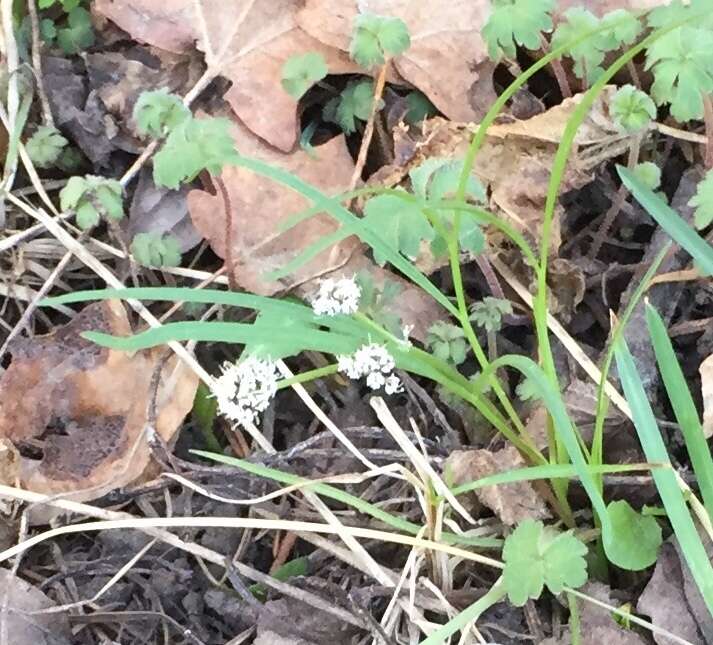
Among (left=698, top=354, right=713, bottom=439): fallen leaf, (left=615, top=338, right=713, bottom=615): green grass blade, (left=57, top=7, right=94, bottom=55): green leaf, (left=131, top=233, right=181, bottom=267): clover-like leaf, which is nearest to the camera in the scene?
(left=615, top=338, right=713, bottom=615): green grass blade

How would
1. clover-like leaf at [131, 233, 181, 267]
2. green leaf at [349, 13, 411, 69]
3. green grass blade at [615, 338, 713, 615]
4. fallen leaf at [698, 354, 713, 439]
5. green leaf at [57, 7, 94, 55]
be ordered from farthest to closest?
green leaf at [57, 7, 94, 55]
clover-like leaf at [131, 233, 181, 267]
green leaf at [349, 13, 411, 69]
fallen leaf at [698, 354, 713, 439]
green grass blade at [615, 338, 713, 615]

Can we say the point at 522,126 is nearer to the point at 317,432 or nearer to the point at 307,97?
the point at 307,97

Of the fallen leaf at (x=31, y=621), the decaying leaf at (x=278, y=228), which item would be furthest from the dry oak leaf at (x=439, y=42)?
the fallen leaf at (x=31, y=621)

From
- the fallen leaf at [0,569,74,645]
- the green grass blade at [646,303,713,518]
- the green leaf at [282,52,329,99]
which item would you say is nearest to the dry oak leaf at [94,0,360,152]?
the green leaf at [282,52,329,99]

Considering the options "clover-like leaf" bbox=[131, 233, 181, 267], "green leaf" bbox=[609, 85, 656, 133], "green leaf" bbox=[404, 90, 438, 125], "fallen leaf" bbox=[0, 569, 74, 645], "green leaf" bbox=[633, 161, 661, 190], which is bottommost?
"fallen leaf" bbox=[0, 569, 74, 645]

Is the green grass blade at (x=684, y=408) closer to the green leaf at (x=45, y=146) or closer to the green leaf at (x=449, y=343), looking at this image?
the green leaf at (x=449, y=343)

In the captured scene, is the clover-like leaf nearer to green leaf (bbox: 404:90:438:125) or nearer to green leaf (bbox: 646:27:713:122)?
green leaf (bbox: 404:90:438:125)

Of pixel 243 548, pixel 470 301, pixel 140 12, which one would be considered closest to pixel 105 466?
pixel 243 548
